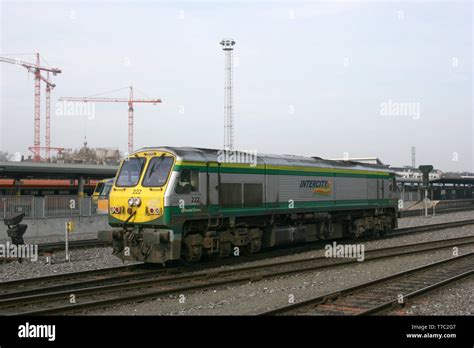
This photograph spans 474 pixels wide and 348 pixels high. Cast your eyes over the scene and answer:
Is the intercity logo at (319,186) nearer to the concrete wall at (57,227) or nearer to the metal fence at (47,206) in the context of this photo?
the concrete wall at (57,227)

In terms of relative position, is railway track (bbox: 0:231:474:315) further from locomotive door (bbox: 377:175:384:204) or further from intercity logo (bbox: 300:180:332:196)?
locomotive door (bbox: 377:175:384:204)

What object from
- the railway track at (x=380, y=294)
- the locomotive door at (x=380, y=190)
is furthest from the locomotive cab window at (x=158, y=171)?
the locomotive door at (x=380, y=190)

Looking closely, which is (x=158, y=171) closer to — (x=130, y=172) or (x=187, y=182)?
(x=187, y=182)

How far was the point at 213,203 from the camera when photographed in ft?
47.9

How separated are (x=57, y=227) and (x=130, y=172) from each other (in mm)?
15163

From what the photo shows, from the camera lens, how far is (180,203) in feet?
44.2

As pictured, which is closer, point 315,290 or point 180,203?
point 315,290

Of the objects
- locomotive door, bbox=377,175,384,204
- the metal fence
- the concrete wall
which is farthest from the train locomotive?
the metal fence

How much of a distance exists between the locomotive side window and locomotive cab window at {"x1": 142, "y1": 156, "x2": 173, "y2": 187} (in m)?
0.34

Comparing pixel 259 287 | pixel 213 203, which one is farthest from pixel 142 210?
pixel 259 287

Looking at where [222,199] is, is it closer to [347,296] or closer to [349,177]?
[347,296]

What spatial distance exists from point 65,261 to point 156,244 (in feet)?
15.5

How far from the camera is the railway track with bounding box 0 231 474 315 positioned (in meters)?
9.90
